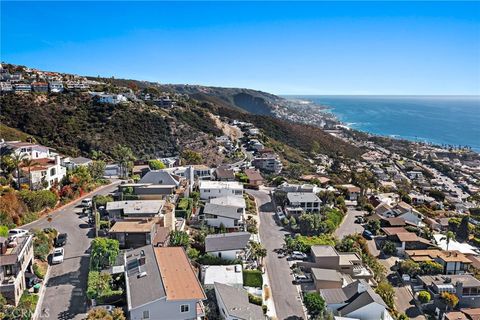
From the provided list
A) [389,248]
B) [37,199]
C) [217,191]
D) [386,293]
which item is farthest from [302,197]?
[37,199]

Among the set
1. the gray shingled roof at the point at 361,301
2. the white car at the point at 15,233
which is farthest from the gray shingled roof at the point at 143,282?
the gray shingled roof at the point at 361,301

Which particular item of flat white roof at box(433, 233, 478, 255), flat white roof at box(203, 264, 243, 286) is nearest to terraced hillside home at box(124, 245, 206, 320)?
flat white roof at box(203, 264, 243, 286)

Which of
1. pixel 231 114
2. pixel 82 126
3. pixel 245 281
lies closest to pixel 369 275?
pixel 245 281

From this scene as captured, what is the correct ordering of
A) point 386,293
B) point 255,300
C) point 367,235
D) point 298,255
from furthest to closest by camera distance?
point 367,235 → point 298,255 → point 386,293 → point 255,300

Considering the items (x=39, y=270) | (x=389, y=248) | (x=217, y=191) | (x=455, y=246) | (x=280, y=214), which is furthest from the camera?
(x=217, y=191)

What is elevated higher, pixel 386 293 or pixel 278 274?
pixel 278 274

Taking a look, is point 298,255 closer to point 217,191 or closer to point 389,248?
point 389,248

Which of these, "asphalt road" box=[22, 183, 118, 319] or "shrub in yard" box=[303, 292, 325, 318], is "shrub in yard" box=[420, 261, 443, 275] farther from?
"asphalt road" box=[22, 183, 118, 319]
